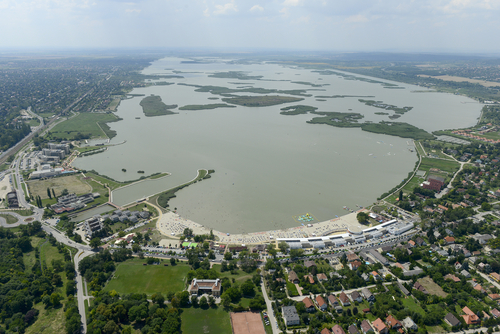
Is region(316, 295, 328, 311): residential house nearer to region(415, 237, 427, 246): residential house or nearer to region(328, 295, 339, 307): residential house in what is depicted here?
region(328, 295, 339, 307): residential house

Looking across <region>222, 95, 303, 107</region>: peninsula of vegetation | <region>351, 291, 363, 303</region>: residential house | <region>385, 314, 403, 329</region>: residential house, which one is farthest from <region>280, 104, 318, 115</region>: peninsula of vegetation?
<region>385, 314, 403, 329</region>: residential house

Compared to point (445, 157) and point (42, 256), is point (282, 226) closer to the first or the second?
point (42, 256)

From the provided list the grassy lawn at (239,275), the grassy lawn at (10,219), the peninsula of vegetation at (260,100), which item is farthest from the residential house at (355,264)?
the peninsula of vegetation at (260,100)

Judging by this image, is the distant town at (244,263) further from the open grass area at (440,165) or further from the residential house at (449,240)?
the open grass area at (440,165)

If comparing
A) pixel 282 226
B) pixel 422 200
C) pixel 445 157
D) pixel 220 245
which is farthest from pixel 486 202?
pixel 220 245

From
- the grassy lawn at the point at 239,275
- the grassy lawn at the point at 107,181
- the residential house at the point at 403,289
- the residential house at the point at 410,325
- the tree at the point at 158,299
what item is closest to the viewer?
the residential house at the point at 410,325
